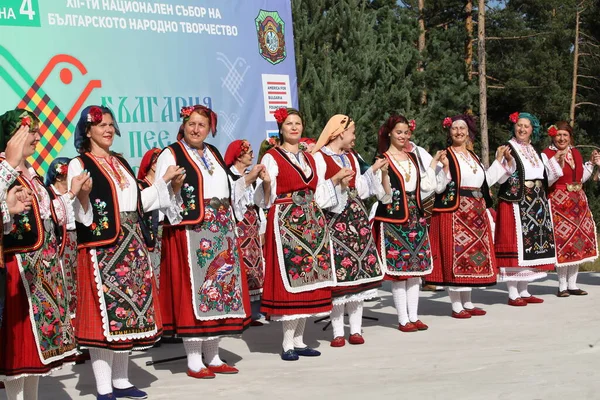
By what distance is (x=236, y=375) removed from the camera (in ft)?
17.9

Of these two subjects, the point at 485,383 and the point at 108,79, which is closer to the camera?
the point at 485,383

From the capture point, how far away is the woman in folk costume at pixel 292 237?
5766mm

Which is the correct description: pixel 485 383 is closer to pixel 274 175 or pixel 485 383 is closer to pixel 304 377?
pixel 304 377

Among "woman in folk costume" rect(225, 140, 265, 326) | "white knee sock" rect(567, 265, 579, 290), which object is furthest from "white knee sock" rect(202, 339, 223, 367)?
"white knee sock" rect(567, 265, 579, 290)

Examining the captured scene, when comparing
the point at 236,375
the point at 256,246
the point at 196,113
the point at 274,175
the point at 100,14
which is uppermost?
the point at 100,14

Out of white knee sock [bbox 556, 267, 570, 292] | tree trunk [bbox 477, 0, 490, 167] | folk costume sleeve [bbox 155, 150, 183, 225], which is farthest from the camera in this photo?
tree trunk [bbox 477, 0, 490, 167]

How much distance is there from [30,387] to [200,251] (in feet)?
4.47

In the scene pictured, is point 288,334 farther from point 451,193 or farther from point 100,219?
point 451,193

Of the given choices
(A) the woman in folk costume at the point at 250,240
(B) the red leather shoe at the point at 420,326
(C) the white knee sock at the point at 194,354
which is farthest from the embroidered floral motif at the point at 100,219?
(B) the red leather shoe at the point at 420,326

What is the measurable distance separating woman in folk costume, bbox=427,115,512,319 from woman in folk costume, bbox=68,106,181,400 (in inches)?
118

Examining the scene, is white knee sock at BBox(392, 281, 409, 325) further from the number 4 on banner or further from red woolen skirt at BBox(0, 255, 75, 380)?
the number 4 on banner

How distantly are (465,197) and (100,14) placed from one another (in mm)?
3603

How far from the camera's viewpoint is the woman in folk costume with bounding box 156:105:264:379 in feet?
17.3

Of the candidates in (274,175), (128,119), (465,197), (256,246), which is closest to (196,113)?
(274,175)
